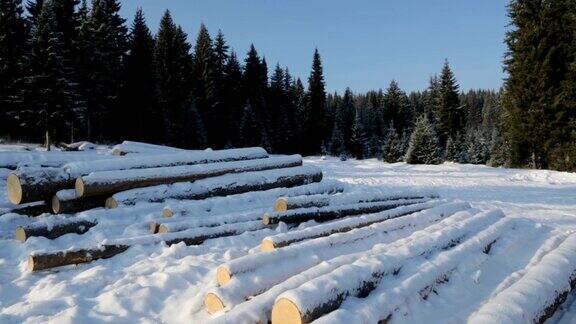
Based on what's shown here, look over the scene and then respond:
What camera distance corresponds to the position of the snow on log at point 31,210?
834 centimetres

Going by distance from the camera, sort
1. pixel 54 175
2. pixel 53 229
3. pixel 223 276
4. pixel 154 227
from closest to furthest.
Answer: pixel 223 276, pixel 53 229, pixel 154 227, pixel 54 175

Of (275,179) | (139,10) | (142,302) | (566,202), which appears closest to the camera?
(142,302)

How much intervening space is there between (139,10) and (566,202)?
44.6 meters

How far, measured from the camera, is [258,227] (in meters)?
7.83

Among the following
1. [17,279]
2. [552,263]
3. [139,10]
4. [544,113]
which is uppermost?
[139,10]

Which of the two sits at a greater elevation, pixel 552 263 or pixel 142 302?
pixel 552 263

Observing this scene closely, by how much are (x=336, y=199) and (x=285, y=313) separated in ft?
18.2

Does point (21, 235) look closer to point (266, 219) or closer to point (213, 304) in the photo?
point (266, 219)

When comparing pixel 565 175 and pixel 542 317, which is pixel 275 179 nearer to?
pixel 542 317

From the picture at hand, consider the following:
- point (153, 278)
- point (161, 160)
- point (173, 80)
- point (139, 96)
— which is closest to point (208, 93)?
point (173, 80)

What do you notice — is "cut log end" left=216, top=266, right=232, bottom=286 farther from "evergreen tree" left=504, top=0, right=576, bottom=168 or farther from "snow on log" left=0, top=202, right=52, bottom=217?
"evergreen tree" left=504, top=0, right=576, bottom=168

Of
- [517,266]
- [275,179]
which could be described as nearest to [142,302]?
[517,266]

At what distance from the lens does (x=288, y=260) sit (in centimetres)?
496

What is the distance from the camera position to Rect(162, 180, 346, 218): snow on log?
8398 mm
